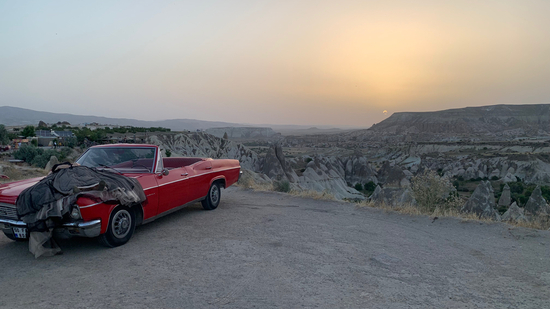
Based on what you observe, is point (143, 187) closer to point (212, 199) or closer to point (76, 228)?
point (76, 228)

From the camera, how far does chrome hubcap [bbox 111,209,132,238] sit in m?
5.72

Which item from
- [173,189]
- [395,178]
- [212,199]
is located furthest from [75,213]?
[395,178]

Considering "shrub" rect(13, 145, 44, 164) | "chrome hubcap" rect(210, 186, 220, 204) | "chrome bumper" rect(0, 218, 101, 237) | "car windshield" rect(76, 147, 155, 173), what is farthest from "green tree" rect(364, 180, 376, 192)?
"chrome bumper" rect(0, 218, 101, 237)

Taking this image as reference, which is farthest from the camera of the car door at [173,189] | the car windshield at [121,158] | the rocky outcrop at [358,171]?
the rocky outcrop at [358,171]

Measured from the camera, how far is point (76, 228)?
17.1ft

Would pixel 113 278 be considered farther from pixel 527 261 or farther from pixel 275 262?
pixel 527 261

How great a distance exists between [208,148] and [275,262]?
Result: 60.5m

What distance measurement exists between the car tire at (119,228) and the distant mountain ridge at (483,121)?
143189 mm

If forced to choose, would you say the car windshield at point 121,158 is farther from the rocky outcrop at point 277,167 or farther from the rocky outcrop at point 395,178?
the rocky outcrop at point 395,178

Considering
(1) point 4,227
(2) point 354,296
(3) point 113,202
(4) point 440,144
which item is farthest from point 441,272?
(4) point 440,144

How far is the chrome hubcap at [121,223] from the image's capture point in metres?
5.72

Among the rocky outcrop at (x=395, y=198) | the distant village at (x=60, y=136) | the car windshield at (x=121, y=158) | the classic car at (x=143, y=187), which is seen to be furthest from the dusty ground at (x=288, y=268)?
the distant village at (x=60, y=136)

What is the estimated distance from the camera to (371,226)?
25.2ft

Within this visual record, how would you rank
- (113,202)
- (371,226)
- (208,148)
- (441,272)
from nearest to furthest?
(441,272)
(113,202)
(371,226)
(208,148)
